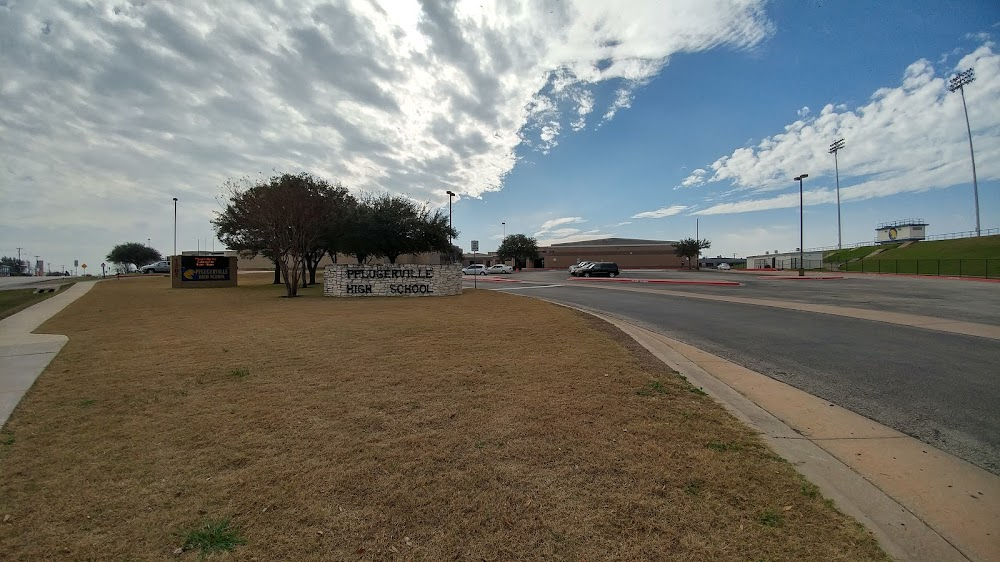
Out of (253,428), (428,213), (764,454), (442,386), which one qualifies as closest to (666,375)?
(764,454)

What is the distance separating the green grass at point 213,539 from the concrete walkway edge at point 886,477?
3.58 m

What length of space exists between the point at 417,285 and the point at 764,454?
19.4 metres

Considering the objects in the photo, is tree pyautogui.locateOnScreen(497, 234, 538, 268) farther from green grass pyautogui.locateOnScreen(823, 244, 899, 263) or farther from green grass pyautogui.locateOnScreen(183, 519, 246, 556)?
Answer: green grass pyautogui.locateOnScreen(183, 519, 246, 556)

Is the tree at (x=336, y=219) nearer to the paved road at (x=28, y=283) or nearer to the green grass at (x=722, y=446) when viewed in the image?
the paved road at (x=28, y=283)

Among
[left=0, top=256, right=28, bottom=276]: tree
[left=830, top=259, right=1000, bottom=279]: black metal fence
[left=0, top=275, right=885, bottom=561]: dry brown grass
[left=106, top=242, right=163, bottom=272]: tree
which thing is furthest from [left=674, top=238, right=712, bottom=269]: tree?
[left=0, top=256, right=28, bottom=276]: tree

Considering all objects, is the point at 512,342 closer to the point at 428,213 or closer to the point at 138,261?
the point at 428,213

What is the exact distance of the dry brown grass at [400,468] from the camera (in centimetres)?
239

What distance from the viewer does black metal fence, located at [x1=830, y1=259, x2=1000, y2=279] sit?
40688 mm

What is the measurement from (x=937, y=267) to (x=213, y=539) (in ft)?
202

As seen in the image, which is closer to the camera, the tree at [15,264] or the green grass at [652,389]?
the green grass at [652,389]

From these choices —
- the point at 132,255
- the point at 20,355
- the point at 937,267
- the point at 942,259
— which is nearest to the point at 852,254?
the point at 942,259

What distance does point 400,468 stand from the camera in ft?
10.5

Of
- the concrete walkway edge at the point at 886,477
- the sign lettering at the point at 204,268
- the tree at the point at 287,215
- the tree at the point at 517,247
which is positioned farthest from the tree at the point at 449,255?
the concrete walkway edge at the point at 886,477

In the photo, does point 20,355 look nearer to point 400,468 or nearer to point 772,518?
point 400,468
